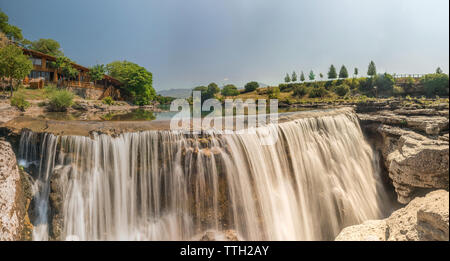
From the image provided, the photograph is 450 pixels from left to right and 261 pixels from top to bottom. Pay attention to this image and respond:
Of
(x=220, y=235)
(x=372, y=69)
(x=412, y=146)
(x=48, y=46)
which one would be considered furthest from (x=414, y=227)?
(x=372, y=69)

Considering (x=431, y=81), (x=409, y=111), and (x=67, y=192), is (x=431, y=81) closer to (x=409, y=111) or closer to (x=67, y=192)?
(x=409, y=111)

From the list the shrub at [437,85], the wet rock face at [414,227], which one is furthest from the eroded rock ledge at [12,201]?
the shrub at [437,85]

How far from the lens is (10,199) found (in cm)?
490

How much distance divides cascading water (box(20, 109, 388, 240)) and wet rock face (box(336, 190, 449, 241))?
241 centimetres

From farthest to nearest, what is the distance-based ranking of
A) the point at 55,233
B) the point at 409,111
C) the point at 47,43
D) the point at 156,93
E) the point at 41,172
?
the point at 156,93
the point at 47,43
the point at 409,111
the point at 41,172
the point at 55,233

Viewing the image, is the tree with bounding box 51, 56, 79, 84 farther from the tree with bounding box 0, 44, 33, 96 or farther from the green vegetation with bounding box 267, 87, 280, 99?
the green vegetation with bounding box 267, 87, 280, 99

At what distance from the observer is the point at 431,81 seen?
1762cm

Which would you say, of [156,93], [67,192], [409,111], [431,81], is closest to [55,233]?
[67,192]

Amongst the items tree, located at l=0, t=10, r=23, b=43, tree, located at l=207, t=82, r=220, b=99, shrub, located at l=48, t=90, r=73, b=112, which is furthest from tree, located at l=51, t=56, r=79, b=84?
tree, located at l=207, t=82, r=220, b=99

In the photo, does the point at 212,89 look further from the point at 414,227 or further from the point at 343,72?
the point at 414,227

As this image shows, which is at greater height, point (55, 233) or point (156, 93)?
point (156, 93)

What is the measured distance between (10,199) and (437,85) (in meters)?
28.2

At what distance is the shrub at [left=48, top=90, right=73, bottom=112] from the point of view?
1474 centimetres
